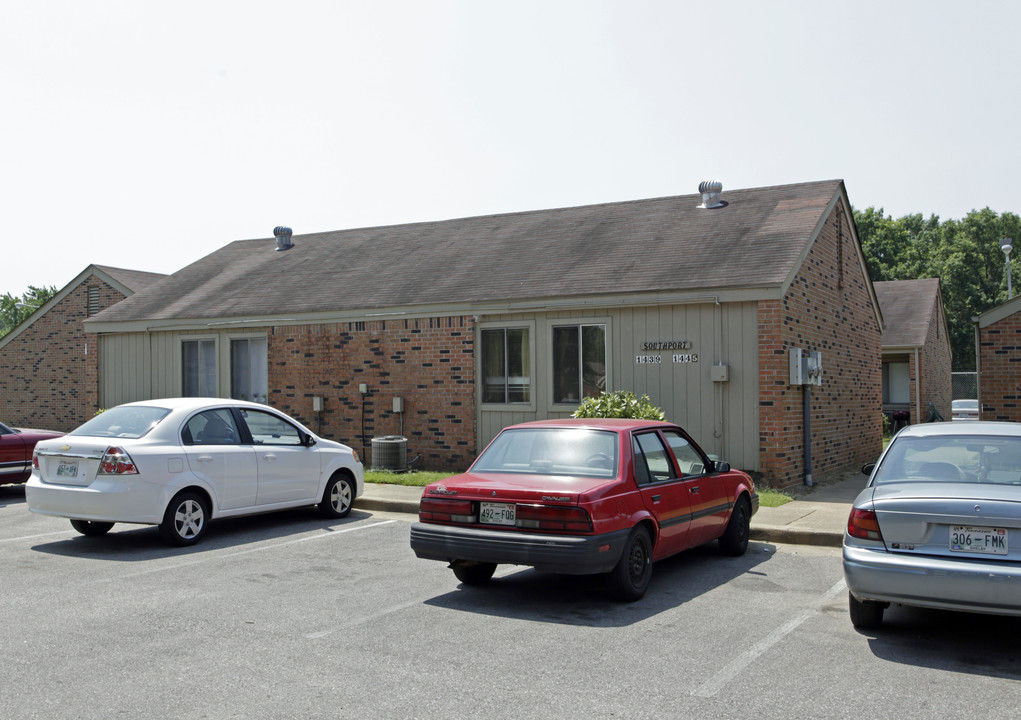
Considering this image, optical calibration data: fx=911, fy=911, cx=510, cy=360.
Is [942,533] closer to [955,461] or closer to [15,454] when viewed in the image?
[955,461]

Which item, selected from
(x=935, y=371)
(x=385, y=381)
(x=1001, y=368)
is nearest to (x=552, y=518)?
(x=385, y=381)

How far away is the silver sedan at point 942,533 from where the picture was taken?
5581 millimetres

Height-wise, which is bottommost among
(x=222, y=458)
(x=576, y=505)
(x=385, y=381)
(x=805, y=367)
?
(x=576, y=505)

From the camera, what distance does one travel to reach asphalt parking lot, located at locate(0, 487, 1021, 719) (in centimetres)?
483

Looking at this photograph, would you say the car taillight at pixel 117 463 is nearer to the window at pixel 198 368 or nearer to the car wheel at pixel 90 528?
the car wheel at pixel 90 528

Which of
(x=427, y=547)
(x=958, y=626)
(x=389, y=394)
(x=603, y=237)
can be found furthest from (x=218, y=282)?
(x=958, y=626)

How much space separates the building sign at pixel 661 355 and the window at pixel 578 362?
698 mm

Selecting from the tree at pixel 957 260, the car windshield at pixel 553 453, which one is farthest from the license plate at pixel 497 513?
the tree at pixel 957 260

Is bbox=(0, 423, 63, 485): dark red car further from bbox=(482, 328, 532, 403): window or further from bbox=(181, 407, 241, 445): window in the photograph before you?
bbox=(482, 328, 532, 403): window

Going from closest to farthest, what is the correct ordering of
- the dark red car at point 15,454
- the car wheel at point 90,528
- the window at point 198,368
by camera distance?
the car wheel at point 90,528 → the dark red car at point 15,454 → the window at point 198,368

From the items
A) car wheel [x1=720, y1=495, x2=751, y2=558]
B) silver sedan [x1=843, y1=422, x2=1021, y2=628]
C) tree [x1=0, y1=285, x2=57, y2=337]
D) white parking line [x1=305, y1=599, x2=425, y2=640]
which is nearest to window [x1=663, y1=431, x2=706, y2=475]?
car wheel [x1=720, y1=495, x2=751, y2=558]

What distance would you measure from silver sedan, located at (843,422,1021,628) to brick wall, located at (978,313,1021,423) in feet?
27.7

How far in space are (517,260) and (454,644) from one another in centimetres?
1180

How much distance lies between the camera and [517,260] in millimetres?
17125
